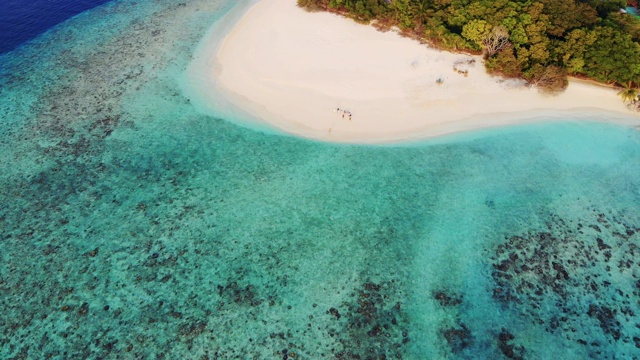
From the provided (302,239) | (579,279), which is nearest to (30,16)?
(302,239)

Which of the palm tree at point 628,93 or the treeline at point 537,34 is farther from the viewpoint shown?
the treeline at point 537,34

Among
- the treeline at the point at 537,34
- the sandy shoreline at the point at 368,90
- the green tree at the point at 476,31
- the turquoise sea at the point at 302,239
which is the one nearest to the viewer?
the turquoise sea at the point at 302,239

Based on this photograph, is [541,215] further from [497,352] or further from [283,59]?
[283,59]

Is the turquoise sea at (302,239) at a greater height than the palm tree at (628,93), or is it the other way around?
the palm tree at (628,93)

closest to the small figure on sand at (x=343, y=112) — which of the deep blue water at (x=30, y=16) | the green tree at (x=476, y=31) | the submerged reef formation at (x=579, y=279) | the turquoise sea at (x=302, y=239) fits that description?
the turquoise sea at (x=302, y=239)

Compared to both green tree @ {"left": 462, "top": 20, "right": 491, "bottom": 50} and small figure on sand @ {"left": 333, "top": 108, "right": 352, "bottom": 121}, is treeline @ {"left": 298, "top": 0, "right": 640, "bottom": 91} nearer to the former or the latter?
green tree @ {"left": 462, "top": 20, "right": 491, "bottom": 50}

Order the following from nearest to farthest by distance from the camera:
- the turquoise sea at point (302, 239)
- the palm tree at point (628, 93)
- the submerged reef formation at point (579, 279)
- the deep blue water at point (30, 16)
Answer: the turquoise sea at point (302, 239)
the submerged reef formation at point (579, 279)
the palm tree at point (628, 93)
the deep blue water at point (30, 16)

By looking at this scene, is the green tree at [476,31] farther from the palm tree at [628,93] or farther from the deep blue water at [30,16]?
the deep blue water at [30,16]

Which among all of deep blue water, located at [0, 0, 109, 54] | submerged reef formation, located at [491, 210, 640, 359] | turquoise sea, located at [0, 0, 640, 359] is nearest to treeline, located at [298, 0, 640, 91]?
turquoise sea, located at [0, 0, 640, 359]
